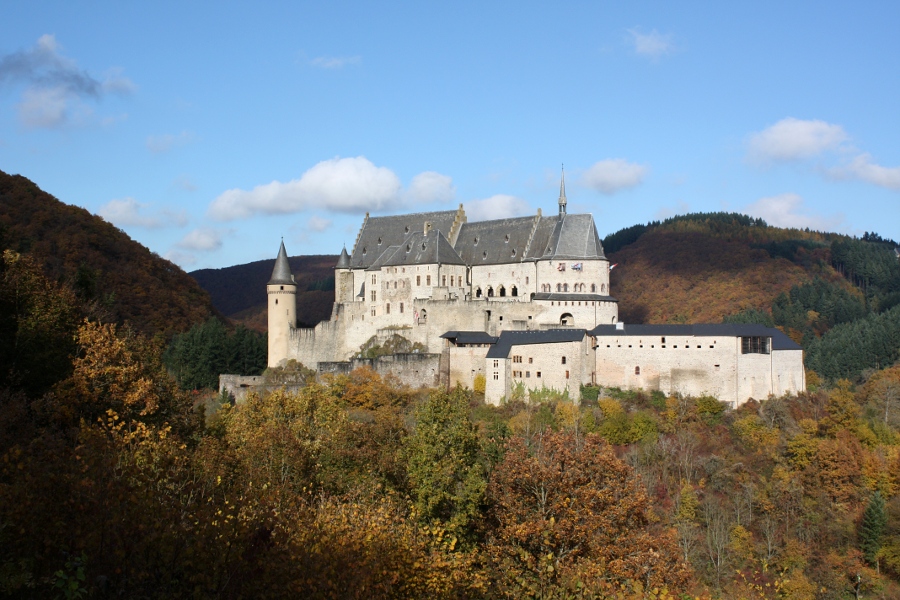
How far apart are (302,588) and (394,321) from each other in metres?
46.5

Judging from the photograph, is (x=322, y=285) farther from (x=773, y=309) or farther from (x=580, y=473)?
(x=580, y=473)

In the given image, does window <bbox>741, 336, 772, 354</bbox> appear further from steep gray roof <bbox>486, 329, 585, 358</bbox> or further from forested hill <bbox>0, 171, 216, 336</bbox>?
forested hill <bbox>0, 171, 216, 336</bbox>

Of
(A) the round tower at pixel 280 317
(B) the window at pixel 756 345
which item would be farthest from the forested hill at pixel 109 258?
(B) the window at pixel 756 345

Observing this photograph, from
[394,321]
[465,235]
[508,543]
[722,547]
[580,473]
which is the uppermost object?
[465,235]

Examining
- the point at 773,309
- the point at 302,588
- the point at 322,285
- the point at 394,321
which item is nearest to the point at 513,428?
the point at 394,321

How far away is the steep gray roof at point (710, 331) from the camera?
50.3m

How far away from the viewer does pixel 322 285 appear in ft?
470

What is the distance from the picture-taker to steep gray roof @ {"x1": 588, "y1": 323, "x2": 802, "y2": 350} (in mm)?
50312

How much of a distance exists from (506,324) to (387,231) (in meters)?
14.8

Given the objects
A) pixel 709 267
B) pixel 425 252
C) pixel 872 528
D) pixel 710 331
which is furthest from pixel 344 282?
pixel 709 267

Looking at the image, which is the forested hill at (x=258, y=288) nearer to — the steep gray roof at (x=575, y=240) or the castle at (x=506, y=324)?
the castle at (x=506, y=324)

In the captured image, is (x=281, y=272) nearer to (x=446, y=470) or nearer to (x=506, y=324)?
(x=506, y=324)

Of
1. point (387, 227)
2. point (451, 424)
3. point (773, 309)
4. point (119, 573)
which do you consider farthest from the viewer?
point (773, 309)

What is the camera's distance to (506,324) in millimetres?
57500
